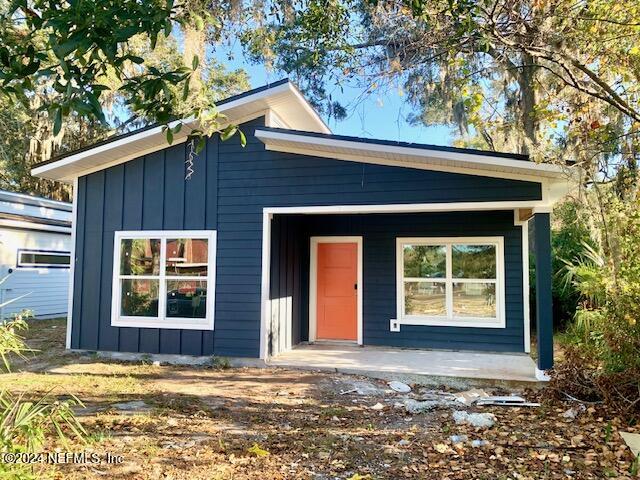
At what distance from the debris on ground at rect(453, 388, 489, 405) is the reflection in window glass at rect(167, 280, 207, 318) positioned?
3.81 metres

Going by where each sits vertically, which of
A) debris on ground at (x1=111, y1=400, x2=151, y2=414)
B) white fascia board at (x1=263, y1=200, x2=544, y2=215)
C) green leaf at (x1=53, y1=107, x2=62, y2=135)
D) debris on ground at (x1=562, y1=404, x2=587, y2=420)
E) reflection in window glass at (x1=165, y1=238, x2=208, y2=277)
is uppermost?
white fascia board at (x1=263, y1=200, x2=544, y2=215)

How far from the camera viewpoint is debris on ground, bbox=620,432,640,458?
356cm

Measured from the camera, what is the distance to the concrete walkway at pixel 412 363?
240 inches

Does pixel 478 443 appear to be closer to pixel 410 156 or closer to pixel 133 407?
pixel 133 407

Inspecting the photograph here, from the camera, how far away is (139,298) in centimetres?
740

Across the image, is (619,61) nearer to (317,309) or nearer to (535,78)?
(535,78)

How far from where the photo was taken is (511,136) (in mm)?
9594

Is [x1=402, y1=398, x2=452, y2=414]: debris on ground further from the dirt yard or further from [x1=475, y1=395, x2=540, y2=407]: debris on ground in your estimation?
[x1=475, y1=395, x2=540, y2=407]: debris on ground

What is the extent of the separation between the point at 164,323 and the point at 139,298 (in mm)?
609

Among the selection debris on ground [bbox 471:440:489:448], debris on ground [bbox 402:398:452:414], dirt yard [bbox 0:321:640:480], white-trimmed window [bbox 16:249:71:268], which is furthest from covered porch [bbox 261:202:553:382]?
white-trimmed window [bbox 16:249:71:268]

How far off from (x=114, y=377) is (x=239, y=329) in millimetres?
1763

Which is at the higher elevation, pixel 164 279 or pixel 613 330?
pixel 164 279

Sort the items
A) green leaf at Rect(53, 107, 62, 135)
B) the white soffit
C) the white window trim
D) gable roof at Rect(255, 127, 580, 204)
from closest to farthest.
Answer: green leaf at Rect(53, 107, 62, 135) < gable roof at Rect(255, 127, 580, 204) < the white soffit < the white window trim

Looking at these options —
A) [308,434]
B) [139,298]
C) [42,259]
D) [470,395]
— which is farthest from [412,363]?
[42,259]
